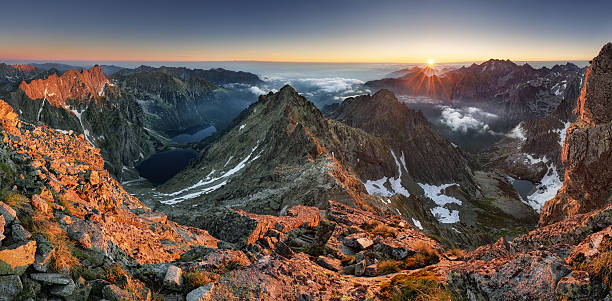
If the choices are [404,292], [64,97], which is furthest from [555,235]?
[64,97]

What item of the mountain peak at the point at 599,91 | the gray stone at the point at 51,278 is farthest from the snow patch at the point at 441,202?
the gray stone at the point at 51,278

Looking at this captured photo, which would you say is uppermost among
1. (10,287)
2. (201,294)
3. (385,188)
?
(10,287)

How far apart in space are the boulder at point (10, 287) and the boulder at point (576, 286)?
13354mm

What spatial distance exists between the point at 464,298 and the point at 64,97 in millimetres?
257934

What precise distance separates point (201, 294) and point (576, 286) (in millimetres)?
10510

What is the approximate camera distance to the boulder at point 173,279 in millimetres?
8523

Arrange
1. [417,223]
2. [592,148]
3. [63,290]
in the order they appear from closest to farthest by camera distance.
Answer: [63,290] → [592,148] → [417,223]

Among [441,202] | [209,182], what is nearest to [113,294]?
[209,182]

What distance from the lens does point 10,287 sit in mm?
5816

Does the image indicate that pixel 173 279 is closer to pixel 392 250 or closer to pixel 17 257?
pixel 17 257

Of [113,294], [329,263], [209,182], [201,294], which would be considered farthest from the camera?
[209,182]

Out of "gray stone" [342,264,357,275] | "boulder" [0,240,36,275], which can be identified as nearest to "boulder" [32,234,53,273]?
"boulder" [0,240,36,275]

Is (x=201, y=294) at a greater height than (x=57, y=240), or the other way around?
(x=57, y=240)

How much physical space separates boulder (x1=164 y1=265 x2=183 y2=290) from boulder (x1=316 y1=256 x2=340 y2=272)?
921 centimetres
